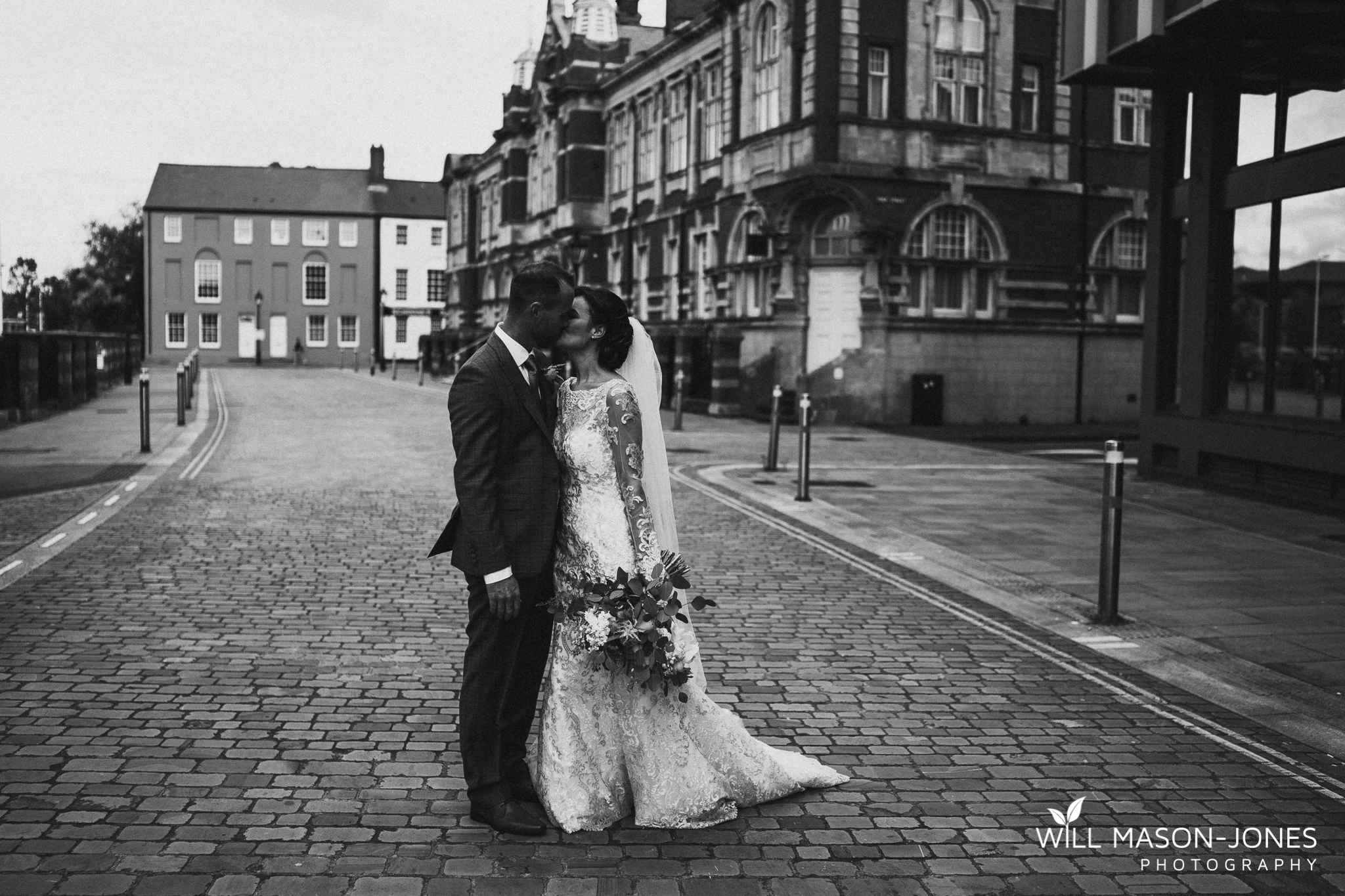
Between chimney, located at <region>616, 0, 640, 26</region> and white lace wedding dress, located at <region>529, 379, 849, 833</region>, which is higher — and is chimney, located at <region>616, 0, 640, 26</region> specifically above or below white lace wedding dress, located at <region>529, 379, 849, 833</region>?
above

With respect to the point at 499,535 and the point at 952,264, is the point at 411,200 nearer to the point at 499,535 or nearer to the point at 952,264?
the point at 952,264

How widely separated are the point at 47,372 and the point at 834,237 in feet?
56.5

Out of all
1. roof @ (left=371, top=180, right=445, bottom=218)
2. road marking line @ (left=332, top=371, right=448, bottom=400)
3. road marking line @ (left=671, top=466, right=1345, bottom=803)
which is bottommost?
road marking line @ (left=671, top=466, right=1345, bottom=803)

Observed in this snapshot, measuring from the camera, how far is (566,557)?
4715 millimetres

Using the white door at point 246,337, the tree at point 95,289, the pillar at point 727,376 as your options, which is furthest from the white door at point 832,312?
the tree at point 95,289

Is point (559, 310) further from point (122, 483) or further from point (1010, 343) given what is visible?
point (1010, 343)

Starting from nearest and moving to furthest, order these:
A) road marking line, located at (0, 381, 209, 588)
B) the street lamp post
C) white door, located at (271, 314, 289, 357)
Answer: road marking line, located at (0, 381, 209, 588), the street lamp post, white door, located at (271, 314, 289, 357)

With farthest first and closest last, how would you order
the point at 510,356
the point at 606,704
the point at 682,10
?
the point at 682,10
the point at 606,704
the point at 510,356

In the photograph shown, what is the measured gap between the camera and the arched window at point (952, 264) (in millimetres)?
29266

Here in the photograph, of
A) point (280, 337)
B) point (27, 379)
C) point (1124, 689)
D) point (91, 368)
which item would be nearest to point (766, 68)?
point (27, 379)

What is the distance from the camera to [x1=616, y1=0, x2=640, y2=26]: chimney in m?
52.2

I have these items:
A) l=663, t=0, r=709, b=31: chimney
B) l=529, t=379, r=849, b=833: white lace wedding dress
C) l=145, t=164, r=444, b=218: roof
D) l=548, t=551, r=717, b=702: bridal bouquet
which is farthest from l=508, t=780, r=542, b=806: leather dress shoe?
l=145, t=164, r=444, b=218: roof

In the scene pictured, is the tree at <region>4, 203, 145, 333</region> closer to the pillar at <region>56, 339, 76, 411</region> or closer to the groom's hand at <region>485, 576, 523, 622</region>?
the pillar at <region>56, 339, 76, 411</region>

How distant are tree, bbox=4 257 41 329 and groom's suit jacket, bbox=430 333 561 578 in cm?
10633
